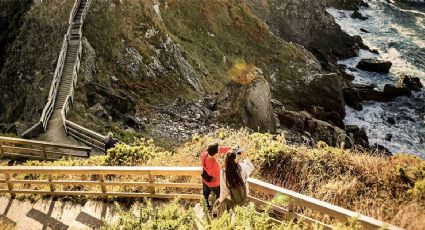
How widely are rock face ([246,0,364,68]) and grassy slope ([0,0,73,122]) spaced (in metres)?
28.0

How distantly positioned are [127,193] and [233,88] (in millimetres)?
22437

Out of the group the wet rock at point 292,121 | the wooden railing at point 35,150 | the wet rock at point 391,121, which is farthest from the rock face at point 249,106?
the wet rock at point 391,121

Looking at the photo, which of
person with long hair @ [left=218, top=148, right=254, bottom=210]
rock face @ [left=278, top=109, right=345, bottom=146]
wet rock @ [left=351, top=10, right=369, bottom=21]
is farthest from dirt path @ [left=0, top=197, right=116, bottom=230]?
wet rock @ [left=351, top=10, right=369, bottom=21]

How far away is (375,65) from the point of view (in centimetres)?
5544

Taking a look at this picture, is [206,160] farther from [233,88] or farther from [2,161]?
[233,88]

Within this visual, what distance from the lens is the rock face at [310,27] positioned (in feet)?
192

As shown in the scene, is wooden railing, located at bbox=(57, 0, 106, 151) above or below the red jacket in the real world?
below

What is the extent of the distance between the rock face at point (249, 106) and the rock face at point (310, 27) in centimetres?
2544

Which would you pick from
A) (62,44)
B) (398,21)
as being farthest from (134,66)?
(398,21)

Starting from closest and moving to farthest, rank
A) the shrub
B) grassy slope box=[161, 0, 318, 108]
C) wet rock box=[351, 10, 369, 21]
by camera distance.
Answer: the shrub < grassy slope box=[161, 0, 318, 108] < wet rock box=[351, 10, 369, 21]

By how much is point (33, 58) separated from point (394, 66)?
4473 centimetres

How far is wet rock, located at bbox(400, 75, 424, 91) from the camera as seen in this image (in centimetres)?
5112

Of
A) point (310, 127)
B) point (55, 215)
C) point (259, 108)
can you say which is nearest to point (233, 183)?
point (55, 215)

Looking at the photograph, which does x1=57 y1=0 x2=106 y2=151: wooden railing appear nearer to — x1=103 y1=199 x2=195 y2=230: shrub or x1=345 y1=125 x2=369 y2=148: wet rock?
x1=103 y1=199 x2=195 y2=230: shrub
